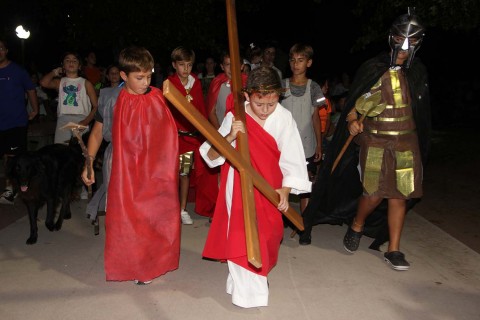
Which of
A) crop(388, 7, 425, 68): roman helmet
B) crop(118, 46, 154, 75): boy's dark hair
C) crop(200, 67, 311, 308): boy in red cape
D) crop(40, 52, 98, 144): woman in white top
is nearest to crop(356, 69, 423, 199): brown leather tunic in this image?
crop(388, 7, 425, 68): roman helmet

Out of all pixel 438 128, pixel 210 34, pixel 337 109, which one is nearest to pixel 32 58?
pixel 210 34

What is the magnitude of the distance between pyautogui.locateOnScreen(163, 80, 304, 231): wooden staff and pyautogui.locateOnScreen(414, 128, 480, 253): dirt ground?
10.2ft

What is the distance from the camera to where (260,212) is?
3779 millimetres

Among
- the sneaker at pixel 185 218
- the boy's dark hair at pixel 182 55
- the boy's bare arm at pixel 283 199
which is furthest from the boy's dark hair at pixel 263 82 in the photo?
the sneaker at pixel 185 218

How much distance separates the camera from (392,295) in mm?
4211

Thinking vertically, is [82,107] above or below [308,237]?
above

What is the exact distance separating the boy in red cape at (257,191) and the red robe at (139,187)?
0.55m

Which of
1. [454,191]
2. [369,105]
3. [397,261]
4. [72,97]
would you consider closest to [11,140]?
[72,97]

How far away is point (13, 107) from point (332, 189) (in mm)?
3857

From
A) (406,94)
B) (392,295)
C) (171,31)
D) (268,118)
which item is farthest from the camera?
(171,31)

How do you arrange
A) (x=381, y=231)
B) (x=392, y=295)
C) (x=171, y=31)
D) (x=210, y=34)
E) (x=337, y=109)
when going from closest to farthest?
(x=392, y=295)
(x=381, y=231)
(x=337, y=109)
(x=171, y=31)
(x=210, y=34)

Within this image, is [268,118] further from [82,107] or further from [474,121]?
[474,121]

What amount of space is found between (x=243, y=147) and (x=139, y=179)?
45.0 inches

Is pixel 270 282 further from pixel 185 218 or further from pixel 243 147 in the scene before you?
pixel 185 218
